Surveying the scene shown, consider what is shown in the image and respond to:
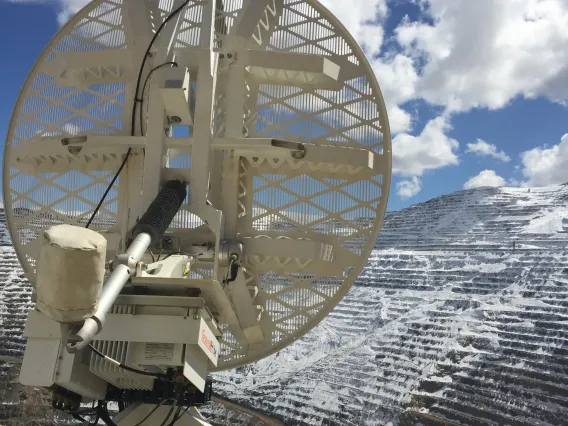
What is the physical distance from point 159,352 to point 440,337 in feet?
29.5

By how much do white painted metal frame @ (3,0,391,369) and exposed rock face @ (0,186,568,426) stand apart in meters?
5.34

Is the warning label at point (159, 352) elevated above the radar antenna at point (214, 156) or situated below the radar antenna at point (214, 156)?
below

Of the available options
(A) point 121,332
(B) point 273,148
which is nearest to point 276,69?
(B) point 273,148

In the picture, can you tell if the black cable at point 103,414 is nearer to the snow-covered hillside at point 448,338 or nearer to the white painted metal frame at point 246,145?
the white painted metal frame at point 246,145

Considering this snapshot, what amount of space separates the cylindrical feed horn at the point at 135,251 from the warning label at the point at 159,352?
445 mm

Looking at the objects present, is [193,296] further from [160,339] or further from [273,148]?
[273,148]

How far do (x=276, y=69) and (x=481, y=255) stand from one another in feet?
31.6

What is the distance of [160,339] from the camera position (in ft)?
12.7

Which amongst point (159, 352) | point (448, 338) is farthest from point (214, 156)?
point (448, 338)

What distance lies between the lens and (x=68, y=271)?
218 cm

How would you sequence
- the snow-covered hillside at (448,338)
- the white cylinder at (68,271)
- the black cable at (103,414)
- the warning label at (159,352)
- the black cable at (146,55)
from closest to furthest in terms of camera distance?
the white cylinder at (68,271) < the warning label at (159,352) < the black cable at (103,414) < the black cable at (146,55) < the snow-covered hillside at (448,338)

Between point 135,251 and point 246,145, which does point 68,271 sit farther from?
point 246,145

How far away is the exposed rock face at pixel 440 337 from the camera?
1026 centimetres

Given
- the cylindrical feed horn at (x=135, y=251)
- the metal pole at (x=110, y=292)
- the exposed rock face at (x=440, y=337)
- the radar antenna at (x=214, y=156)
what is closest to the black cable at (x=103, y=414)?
the radar antenna at (x=214, y=156)
